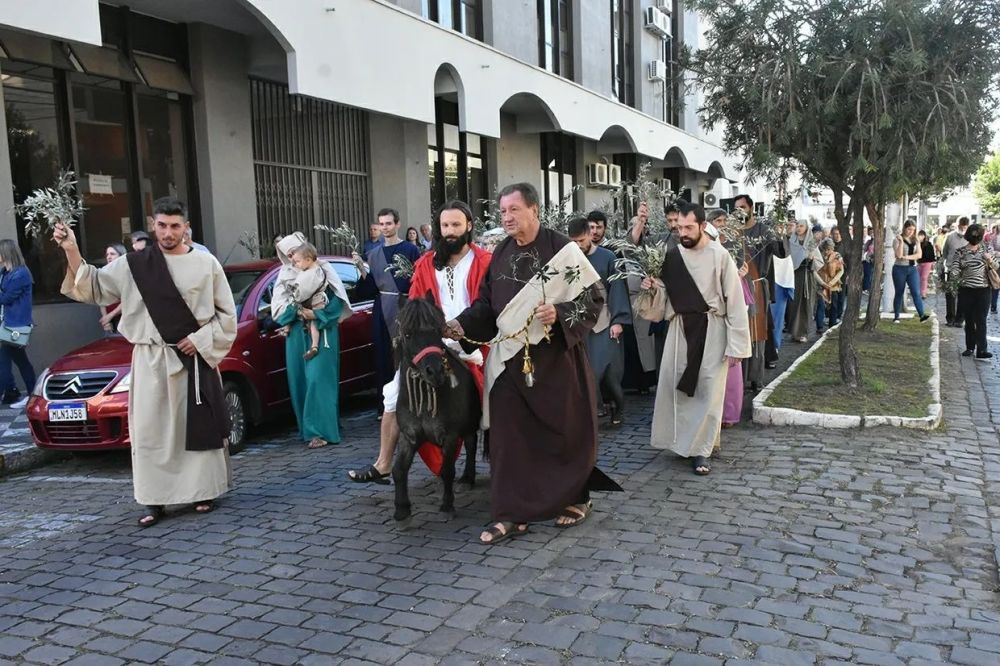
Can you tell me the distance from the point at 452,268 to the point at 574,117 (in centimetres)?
1508

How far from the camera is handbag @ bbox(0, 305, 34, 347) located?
9055mm

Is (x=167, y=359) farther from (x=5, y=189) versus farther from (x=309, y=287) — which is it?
(x=5, y=189)

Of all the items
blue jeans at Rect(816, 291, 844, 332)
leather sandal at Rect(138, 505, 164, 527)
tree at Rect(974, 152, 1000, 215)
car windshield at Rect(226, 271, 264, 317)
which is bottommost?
leather sandal at Rect(138, 505, 164, 527)

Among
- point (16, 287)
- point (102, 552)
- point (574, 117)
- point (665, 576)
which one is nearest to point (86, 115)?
point (16, 287)

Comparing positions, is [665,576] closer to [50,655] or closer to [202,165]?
[50,655]

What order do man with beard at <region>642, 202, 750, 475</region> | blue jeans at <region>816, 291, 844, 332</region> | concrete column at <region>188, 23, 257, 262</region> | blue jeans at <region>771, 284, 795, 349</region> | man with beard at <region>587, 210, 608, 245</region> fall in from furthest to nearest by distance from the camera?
1. blue jeans at <region>816, 291, 844, 332</region>
2. concrete column at <region>188, 23, 257, 262</region>
3. blue jeans at <region>771, 284, 795, 349</region>
4. man with beard at <region>587, 210, 608, 245</region>
5. man with beard at <region>642, 202, 750, 475</region>

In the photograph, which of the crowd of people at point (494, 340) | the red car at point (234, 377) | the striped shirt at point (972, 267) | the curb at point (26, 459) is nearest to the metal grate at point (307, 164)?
the red car at point (234, 377)

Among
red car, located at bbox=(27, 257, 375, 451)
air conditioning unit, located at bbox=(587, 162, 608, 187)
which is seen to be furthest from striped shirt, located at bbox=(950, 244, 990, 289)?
air conditioning unit, located at bbox=(587, 162, 608, 187)

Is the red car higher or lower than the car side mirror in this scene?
lower

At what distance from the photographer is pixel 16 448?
24.5 ft

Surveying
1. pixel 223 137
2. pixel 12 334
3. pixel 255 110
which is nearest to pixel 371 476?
pixel 12 334

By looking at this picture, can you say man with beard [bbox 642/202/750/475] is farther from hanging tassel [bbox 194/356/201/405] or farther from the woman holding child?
hanging tassel [bbox 194/356/201/405]

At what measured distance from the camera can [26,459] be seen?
24.2 feet

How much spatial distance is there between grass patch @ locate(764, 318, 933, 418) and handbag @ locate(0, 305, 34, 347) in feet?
25.8
